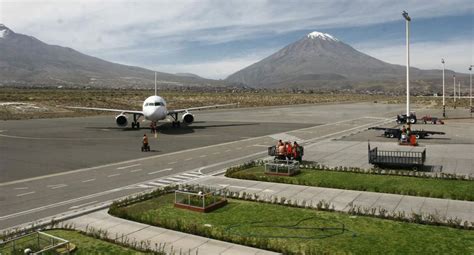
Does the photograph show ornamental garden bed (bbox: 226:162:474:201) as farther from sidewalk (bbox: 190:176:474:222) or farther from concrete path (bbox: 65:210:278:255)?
concrete path (bbox: 65:210:278:255)

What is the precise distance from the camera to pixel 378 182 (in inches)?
953

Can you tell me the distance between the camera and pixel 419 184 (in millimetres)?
23453

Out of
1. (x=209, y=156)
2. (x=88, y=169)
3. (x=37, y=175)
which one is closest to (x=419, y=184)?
(x=209, y=156)

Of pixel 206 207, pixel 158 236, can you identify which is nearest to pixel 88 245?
pixel 158 236

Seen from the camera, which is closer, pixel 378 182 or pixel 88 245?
pixel 88 245

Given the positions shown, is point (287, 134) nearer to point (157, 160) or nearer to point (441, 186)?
point (157, 160)

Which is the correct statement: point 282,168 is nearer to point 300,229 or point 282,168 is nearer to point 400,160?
point 400,160

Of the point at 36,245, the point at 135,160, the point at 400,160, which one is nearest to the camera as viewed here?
the point at 36,245

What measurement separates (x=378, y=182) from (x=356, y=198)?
149 inches

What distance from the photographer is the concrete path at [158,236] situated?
14.5 meters

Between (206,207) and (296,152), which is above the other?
(296,152)

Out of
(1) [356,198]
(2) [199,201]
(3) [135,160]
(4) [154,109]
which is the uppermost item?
(4) [154,109]

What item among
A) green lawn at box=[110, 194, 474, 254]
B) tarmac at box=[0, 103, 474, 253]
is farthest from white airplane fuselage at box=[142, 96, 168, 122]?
green lawn at box=[110, 194, 474, 254]

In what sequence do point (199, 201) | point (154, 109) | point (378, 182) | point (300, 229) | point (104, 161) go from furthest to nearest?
1. point (154, 109)
2. point (104, 161)
3. point (378, 182)
4. point (199, 201)
5. point (300, 229)
